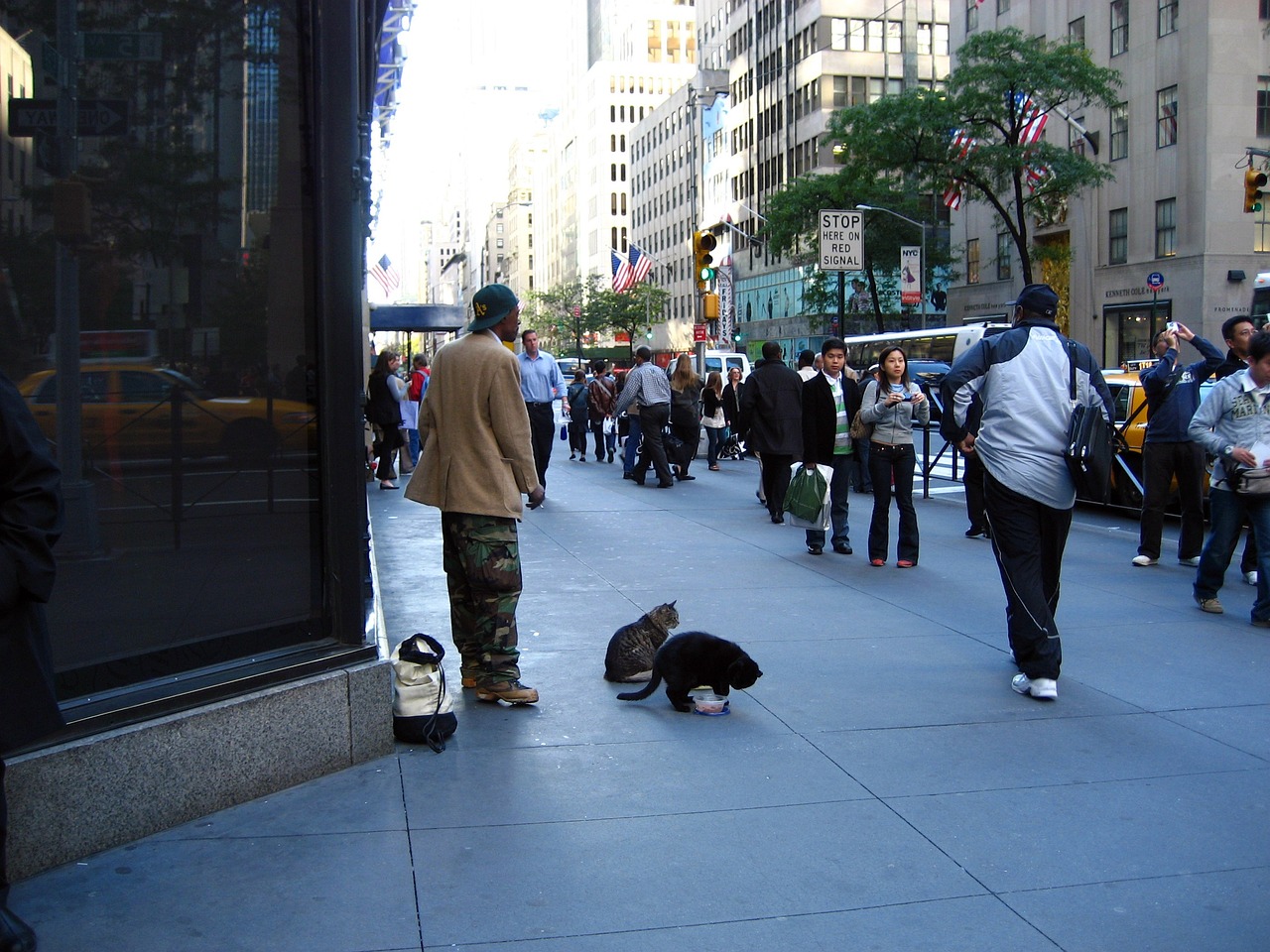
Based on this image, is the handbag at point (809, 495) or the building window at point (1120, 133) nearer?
the handbag at point (809, 495)

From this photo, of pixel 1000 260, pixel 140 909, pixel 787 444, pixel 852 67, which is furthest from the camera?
pixel 852 67

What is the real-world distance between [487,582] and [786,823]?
1920mm

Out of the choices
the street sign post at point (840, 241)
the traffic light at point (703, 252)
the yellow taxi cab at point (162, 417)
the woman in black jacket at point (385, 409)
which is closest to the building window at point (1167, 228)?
the street sign post at point (840, 241)

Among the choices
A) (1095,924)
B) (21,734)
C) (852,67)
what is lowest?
(1095,924)

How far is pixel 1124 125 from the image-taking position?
46031 mm

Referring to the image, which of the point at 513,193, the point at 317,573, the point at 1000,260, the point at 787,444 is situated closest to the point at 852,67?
the point at 1000,260

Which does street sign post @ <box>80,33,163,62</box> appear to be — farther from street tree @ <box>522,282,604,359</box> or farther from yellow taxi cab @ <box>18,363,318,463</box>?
street tree @ <box>522,282,604,359</box>

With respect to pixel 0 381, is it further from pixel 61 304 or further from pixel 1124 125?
pixel 1124 125

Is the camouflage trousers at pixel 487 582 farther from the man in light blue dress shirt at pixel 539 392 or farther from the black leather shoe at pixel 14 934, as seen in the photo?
the man in light blue dress shirt at pixel 539 392

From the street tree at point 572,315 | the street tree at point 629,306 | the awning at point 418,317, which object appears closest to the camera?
the awning at point 418,317

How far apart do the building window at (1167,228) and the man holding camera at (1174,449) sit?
36.3 meters

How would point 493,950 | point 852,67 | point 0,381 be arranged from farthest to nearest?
point 852,67
point 493,950
point 0,381

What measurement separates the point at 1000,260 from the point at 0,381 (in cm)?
5474

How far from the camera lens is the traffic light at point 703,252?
20.7 m
